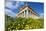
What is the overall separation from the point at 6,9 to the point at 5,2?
10 centimetres

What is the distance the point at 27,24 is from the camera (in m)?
1.35

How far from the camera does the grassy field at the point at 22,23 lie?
4.28 ft

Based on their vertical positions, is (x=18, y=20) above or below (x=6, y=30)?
above

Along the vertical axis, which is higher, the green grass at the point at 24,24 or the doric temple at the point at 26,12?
the doric temple at the point at 26,12

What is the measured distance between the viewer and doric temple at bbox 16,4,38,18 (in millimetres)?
1336

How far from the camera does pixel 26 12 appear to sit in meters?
1.35

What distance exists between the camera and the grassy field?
1.30 m

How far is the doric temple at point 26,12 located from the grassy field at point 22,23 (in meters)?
0.06

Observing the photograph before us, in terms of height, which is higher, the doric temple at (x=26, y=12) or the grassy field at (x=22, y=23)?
the doric temple at (x=26, y=12)

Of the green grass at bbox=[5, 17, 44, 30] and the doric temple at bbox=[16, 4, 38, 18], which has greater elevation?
the doric temple at bbox=[16, 4, 38, 18]

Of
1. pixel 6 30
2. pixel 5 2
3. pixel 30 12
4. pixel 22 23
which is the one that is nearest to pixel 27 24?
pixel 22 23

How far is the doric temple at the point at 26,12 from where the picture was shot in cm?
Result: 134

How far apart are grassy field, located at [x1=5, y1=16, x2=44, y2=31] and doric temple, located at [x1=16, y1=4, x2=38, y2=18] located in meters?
0.06

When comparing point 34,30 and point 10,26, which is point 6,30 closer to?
point 10,26
